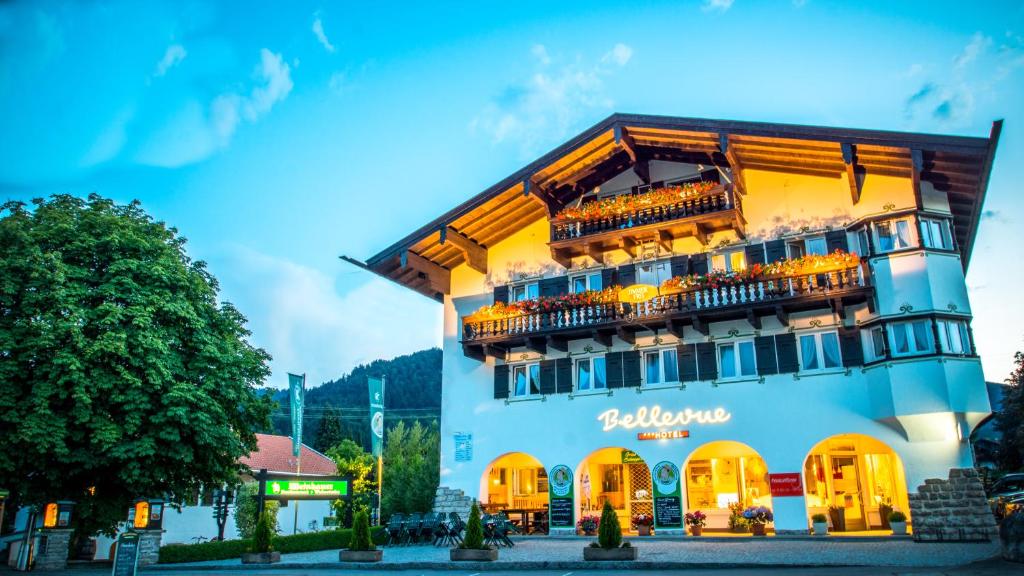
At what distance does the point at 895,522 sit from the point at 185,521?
31.9 metres

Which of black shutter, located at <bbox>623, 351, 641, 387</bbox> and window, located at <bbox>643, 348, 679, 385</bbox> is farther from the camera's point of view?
black shutter, located at <bbox>623, 351, 641, 387</bbox>

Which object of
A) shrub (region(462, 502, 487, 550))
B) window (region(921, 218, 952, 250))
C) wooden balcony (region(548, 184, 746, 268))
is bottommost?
shrub (region(462, 502, 487, 550))

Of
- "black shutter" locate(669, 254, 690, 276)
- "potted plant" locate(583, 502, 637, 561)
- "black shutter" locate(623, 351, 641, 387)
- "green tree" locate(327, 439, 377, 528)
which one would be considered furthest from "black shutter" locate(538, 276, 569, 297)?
"green tree" locate(327, 439, 377, 528)

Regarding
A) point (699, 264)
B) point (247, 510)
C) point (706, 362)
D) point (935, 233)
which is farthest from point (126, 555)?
point (935, 233)

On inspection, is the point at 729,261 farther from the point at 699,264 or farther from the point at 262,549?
the point at 262,549

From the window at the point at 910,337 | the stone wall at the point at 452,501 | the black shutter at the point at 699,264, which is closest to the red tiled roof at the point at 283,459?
the stone wall at the point at 452,501

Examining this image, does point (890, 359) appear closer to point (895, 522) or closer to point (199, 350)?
point (895, 522)

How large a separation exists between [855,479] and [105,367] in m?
22.6

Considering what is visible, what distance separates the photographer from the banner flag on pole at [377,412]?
2781 centimetres

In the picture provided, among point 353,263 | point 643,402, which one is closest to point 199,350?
point 353,263

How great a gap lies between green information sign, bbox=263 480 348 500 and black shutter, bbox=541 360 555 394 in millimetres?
7233

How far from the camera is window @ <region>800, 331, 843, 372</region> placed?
2245cm

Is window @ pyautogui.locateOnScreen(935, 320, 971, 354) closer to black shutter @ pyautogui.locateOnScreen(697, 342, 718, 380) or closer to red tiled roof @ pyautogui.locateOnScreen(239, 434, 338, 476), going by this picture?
black shutter @ pyautogui.locateOnScreen(697, 342, 718, 380)

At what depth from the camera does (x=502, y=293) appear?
28.6 m
